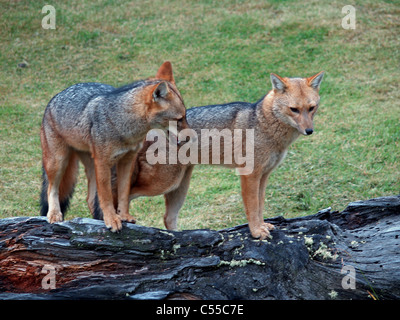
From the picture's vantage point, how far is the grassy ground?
31.5ft

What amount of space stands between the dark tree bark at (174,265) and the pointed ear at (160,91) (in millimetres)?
1402

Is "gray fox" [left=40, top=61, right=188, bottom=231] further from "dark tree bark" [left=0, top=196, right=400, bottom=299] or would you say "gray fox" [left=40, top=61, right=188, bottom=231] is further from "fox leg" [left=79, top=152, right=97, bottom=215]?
"dark tree bark" [left=0, top=196, right=400, bottom=299]

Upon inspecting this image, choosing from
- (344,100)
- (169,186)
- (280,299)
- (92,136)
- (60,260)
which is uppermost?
(344,100)

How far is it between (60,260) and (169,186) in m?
2.02

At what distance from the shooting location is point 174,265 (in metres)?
5.47

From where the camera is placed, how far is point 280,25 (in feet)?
51.2

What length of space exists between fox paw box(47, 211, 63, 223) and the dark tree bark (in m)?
0.43

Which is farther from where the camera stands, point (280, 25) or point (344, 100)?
point (280, 25)

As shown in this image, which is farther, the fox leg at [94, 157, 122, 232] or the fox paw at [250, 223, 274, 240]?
the fox paw at [250, 223, 274, 240]

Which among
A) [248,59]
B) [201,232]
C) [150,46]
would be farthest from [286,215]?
[150,46]

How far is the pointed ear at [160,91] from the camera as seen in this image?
544cm

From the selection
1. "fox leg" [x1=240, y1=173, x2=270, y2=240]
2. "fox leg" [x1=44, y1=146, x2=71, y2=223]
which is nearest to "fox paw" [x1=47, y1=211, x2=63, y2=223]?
"fox leg" [x1=44, y1=146, x2=71, y2=223]

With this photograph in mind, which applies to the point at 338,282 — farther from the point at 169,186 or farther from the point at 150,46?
the point at 150,46

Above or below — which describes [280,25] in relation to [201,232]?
above
